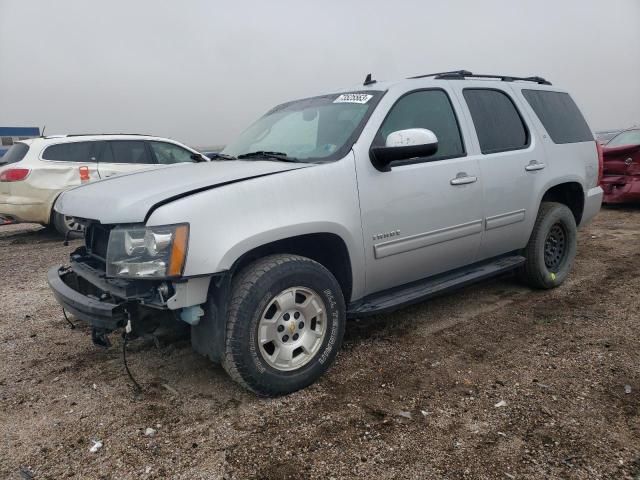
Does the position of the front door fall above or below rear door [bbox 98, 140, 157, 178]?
below

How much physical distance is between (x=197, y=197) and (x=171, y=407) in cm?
120

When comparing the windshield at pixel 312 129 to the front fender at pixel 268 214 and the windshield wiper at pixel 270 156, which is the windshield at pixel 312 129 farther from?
the front fender at pixel 268 214

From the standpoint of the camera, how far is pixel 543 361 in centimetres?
314

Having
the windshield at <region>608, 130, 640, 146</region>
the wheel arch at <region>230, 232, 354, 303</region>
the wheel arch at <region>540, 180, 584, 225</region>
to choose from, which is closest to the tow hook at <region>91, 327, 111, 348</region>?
the wheel arch at <region>230, 232, 354, 303</region>

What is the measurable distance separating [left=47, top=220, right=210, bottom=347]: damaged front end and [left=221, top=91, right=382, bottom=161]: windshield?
1.18m

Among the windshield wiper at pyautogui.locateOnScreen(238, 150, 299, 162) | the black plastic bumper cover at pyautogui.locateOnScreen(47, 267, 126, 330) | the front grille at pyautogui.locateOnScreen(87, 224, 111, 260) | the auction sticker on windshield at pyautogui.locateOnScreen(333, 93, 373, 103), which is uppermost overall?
the auction sticker on windshield at pyautogui.locateOnScreen(333, 93, 373, 103)

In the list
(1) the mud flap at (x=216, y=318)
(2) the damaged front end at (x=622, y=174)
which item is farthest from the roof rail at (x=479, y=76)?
(2) the damaged front end at (x=622, y=174)

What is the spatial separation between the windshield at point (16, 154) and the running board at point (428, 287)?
22.1 feet

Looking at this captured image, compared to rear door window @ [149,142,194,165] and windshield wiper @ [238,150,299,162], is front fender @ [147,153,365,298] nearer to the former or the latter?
windshield wiper @ [238,150,299,162]

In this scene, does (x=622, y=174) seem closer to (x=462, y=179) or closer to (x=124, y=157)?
(x=462, y=179)

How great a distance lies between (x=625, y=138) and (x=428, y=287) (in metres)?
8.41

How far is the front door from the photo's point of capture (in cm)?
307

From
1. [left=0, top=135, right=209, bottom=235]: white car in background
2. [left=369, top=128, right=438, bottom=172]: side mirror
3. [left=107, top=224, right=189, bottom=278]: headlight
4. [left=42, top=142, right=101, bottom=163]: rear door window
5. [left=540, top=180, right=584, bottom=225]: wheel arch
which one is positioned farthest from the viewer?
[left=42, top=142, right=101, bottom=163]: rear door window

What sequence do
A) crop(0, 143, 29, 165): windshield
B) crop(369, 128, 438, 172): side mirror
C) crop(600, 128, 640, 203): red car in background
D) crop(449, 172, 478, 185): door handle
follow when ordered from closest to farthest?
crop(369, 128, 438, 172): side mirror
crop(449, 172, 478, 185): door handle
crop(0, 143, 29, 165): windshield
crop(600, 128, 640, 203): red car in background
